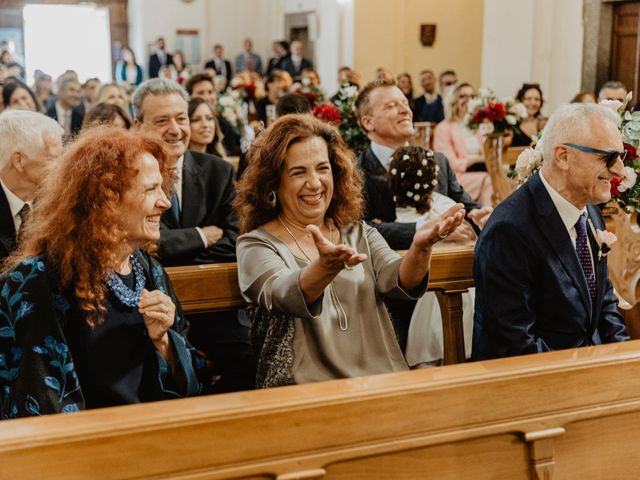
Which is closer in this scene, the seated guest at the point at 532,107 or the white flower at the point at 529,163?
the white flower at the point at 529,163

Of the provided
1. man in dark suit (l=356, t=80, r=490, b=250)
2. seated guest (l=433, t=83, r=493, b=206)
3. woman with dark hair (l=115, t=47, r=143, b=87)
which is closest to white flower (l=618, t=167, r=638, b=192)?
man in dark suit (l=356, t=80, r=490, b=250)

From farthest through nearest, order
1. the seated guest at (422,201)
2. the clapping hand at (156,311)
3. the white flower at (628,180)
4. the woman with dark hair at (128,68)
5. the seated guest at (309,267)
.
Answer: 1. the woman with dark hair at (128,68)
2. the seated guest at (422,201)
3. the white flower at (628,180)
4. the seated guest at (309,267)
5. the clapping hand at (156,311)

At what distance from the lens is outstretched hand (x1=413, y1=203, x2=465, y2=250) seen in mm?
2525

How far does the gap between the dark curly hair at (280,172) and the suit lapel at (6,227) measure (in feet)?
3.06

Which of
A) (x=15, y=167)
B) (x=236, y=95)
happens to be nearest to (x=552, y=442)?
(x=15, y=167)

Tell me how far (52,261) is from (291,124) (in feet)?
3.13

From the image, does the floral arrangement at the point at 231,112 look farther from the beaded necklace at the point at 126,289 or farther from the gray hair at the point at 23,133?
the beaded necklace at the point at 126,289

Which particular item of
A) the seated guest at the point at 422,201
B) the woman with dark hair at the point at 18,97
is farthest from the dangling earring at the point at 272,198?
the woman with dark hair at the point at 18,97

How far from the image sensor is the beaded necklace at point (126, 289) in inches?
92.1

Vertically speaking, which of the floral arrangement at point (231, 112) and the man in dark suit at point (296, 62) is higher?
the man in dark suit at point (296, 62)

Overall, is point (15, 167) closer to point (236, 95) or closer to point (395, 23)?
point (236, 95)

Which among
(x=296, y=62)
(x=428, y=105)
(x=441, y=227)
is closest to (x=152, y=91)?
(x=441, y=227)

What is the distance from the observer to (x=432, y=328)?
3.61 metres

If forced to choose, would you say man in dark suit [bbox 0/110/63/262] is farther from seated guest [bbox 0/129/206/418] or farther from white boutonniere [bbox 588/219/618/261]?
white boutonniere [bbox 588/219/618/261]
